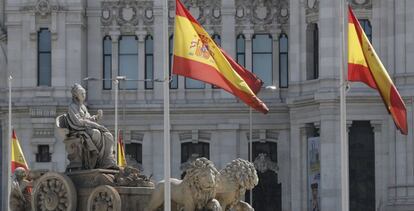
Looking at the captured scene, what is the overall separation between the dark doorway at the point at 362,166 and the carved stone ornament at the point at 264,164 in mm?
5773

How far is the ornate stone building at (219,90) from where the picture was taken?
7856 cm

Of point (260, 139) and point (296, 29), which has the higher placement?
point (296, 29)

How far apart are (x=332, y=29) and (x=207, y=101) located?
8992 mm

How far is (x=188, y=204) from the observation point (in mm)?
33094

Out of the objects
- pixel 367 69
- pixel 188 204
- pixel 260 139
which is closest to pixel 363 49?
pixel 367 69

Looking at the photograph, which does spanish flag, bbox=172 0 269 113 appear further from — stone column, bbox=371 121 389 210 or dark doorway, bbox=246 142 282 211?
dark doorway, bbox=246 142 282 211

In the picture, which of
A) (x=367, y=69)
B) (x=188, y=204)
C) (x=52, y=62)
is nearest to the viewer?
(x=188, y=204)

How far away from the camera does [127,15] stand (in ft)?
279

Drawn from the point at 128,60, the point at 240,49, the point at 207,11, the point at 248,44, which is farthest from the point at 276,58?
the point at 128,60

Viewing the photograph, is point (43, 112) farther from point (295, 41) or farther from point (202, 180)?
point (202, 180)

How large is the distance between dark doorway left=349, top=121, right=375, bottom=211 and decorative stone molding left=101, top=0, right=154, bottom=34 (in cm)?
1346

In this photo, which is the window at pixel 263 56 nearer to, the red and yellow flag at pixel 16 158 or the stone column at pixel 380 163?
the stone column at pixel 380 163

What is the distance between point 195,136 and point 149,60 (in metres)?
4.88

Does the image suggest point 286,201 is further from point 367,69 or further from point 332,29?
point 367,69
